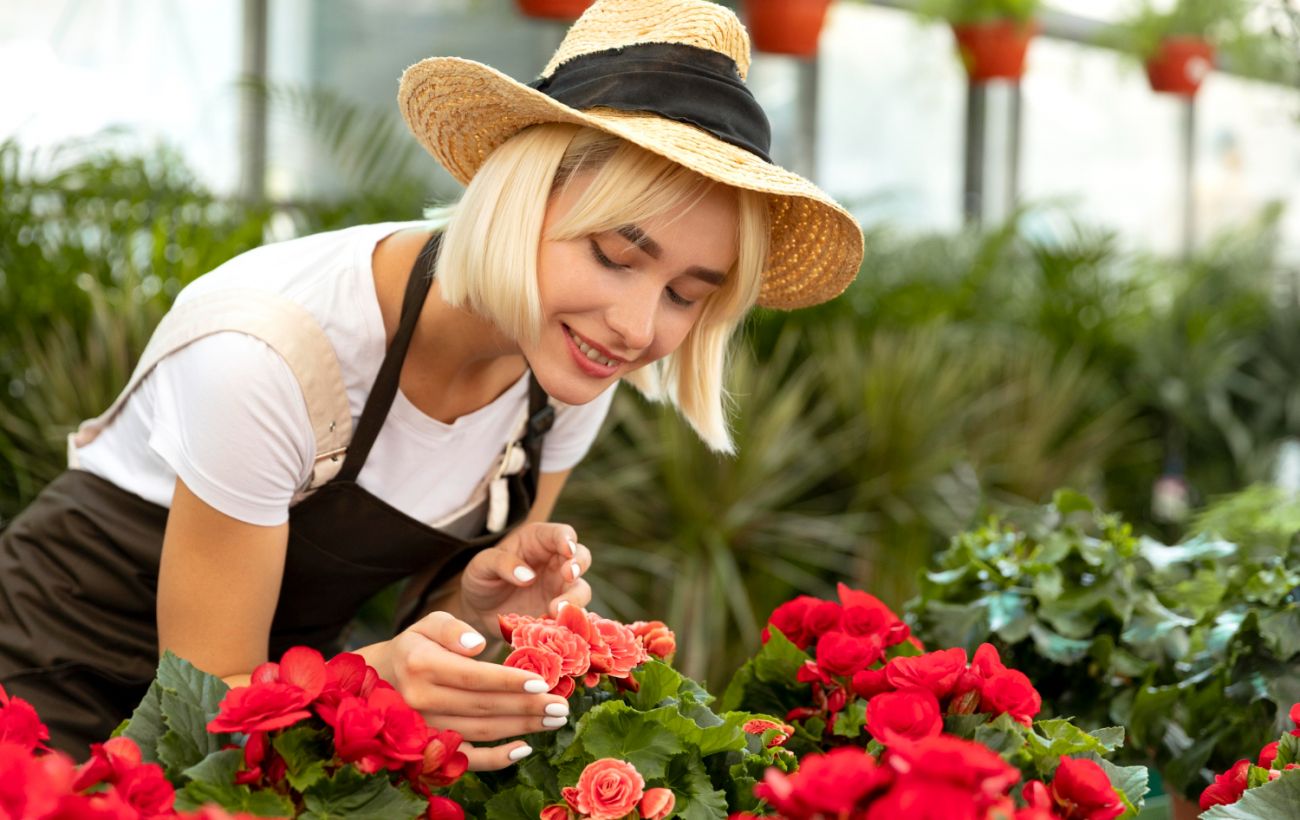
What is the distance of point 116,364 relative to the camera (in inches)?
89.6

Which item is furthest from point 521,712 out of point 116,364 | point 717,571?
point 717,571

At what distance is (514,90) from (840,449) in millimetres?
2282

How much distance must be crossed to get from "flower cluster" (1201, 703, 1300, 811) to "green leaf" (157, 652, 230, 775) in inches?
27.1

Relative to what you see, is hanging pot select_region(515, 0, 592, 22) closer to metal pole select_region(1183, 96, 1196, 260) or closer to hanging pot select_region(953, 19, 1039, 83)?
hanging pot select_region(953, 19, 1039, 83)

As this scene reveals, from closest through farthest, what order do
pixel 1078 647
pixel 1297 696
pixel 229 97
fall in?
pixel 1297 696, pixel 1078 647, pixel 229 97

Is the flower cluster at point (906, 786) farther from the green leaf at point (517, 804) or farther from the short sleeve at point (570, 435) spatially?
the short sleeve at point (570, 435)

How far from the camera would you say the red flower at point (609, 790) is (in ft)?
2.60

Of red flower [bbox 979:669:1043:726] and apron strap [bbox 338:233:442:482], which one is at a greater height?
apron strap [bbox 338:233:442:482]

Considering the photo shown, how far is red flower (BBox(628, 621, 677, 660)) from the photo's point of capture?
0.96m

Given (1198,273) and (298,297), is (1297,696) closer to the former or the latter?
(298,297)

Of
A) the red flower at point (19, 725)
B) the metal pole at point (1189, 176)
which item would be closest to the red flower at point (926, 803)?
the red flower at point (19, 725)

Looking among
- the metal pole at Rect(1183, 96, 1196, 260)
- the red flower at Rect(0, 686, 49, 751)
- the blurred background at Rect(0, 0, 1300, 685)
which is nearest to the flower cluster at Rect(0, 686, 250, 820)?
the red flower at Rect(0, 686, 49, 751)

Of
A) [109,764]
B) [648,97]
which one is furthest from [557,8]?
[109,764]

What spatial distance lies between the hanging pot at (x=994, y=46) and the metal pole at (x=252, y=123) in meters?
2.54
